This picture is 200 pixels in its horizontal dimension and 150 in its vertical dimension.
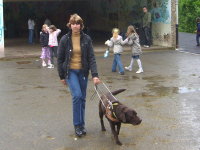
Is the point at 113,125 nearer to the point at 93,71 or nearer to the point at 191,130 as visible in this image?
the point at 93,71

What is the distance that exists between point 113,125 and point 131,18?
17.2 meters

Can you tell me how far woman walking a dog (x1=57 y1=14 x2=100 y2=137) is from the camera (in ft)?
20.0

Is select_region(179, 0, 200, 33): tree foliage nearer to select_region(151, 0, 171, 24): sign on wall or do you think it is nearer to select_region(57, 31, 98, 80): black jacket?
select_region(151, 0, 171, 24): sign on wall

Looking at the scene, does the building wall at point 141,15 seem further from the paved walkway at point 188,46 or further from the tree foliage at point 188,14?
the tree foliage at point 188,14

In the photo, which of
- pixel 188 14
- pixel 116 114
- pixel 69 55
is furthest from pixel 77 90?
pixel 188 14

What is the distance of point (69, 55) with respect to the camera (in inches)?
240

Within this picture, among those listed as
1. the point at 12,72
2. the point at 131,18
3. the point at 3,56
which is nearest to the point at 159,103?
the point at 12,72

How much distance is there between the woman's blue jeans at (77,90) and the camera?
6.08 m

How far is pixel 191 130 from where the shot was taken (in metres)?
6.47

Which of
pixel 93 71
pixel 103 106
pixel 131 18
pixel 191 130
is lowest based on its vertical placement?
pixel 191 130

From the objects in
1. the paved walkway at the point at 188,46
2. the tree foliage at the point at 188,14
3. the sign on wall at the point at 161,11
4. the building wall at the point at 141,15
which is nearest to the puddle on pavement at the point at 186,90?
the paved walkway at the point at 188,46

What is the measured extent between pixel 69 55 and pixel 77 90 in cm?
54

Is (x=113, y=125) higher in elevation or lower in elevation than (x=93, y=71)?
lower

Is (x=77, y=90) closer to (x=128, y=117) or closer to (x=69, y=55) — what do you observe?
(x=69, y=55)
